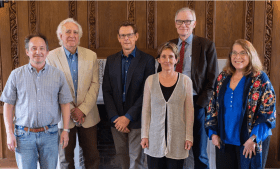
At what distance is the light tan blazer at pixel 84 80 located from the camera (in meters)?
2.15

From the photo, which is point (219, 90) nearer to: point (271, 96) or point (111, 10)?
point (271, 96)

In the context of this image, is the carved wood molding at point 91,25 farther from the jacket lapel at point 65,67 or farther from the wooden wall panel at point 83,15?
the jacket lapel at point 65,67

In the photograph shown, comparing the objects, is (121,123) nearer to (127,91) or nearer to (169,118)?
(127,91)

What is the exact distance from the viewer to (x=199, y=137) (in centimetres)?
220

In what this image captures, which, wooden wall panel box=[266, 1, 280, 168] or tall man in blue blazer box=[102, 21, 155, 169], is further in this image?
wooden wall panel box=[266, 1, 280, 168]

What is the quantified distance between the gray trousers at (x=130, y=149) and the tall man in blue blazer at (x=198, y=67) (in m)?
0.54

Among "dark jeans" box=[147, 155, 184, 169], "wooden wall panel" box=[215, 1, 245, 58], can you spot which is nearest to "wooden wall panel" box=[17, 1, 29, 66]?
"dark jeans" box=[147, 155, 184, 169]

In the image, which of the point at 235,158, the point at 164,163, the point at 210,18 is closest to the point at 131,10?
the point at 210,18

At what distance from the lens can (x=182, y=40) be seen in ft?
7.40

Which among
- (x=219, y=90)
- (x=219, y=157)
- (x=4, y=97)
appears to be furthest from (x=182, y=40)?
(x=4, y=97)

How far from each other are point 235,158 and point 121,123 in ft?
3.19

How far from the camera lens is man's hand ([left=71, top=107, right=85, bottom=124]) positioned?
2.14 meters

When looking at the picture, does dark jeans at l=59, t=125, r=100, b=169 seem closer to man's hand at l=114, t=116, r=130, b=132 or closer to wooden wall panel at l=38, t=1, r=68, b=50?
man's hand at l=114, t=116, r=130, b=132

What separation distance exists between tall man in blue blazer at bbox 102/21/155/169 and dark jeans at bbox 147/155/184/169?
0.99 ft
